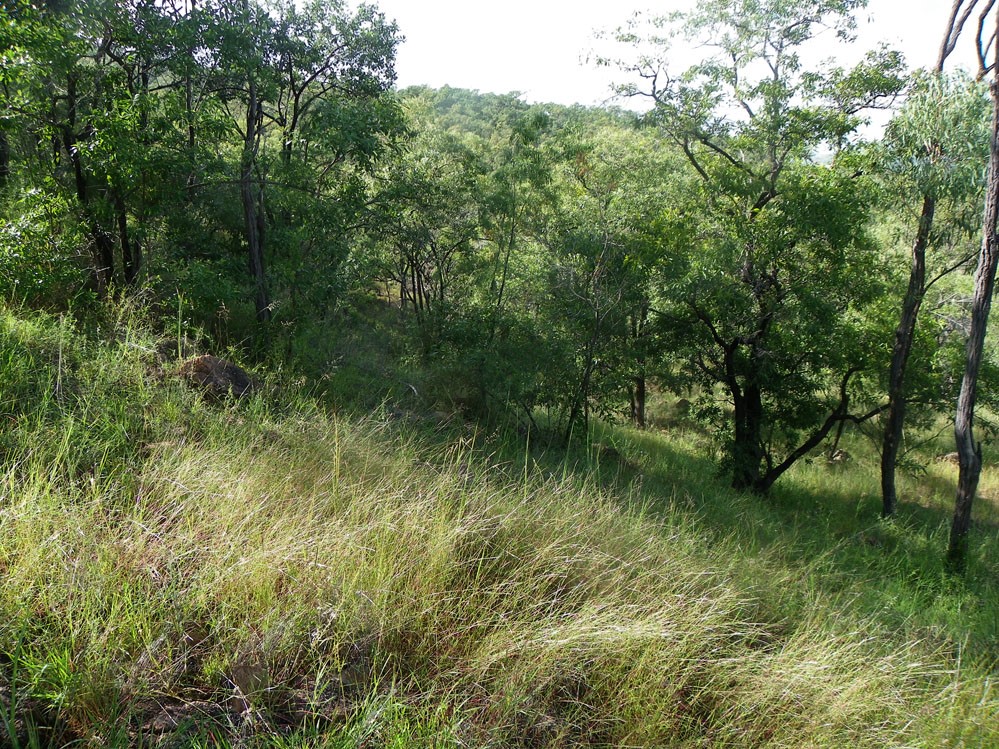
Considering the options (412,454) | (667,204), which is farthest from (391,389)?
(667,204)

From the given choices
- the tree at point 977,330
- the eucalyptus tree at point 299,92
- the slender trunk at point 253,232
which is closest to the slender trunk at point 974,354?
the tree at point 977,330

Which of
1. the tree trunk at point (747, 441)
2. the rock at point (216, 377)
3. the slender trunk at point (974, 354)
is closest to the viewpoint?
the rock at point (216, 377)

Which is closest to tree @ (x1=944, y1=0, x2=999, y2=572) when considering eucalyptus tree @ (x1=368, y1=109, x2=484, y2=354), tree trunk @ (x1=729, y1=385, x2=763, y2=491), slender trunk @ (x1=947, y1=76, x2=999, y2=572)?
slender trunk @ (x1=947, y1=76, x2=999, y2=572)

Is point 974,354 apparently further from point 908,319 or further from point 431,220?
point 431,220

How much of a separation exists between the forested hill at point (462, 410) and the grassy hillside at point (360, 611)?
0.06 feet

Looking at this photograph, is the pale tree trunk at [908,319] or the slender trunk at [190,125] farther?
the pale tree trunk at [908,319]

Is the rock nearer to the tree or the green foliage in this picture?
the green foliage

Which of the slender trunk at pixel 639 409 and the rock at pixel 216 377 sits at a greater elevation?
the rock at pixel 216 377

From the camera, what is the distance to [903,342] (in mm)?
10258

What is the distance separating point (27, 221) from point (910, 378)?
517 inches

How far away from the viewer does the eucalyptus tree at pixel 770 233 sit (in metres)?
9.31

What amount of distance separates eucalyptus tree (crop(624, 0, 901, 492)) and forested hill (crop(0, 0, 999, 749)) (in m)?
0.06

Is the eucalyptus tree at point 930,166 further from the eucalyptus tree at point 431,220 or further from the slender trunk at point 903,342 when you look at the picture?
the eucalyptus tree at point 431,220

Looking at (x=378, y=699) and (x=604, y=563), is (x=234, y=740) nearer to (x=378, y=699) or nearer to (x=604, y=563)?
(x=378, y=699)
